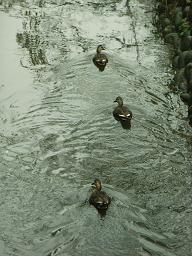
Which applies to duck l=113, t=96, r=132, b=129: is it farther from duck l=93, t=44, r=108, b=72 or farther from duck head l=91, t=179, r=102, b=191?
duck head l=91, t=179, r=102, b=191

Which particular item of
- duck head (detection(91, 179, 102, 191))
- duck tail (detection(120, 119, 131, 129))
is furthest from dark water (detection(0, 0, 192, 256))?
duck head (detection(91, 179, 102, 191))

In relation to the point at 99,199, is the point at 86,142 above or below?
above

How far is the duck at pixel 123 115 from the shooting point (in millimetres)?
10891

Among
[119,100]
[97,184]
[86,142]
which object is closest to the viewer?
[97,184]

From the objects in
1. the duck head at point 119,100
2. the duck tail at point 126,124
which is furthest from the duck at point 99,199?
the duck head at point 119,100

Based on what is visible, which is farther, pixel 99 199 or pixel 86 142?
pixel 86 142

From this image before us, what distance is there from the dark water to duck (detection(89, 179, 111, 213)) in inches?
4.8

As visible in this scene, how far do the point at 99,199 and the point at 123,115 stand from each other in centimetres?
270

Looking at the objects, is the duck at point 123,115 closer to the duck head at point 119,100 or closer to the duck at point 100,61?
the duck head at point 119,100

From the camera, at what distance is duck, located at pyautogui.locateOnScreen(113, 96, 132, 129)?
10.9 meters

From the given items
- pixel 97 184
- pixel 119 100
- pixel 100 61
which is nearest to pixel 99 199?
pixel 97 184

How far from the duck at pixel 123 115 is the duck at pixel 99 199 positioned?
235cm

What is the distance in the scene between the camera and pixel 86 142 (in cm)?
1041

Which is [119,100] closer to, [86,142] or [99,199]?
[86,142]
